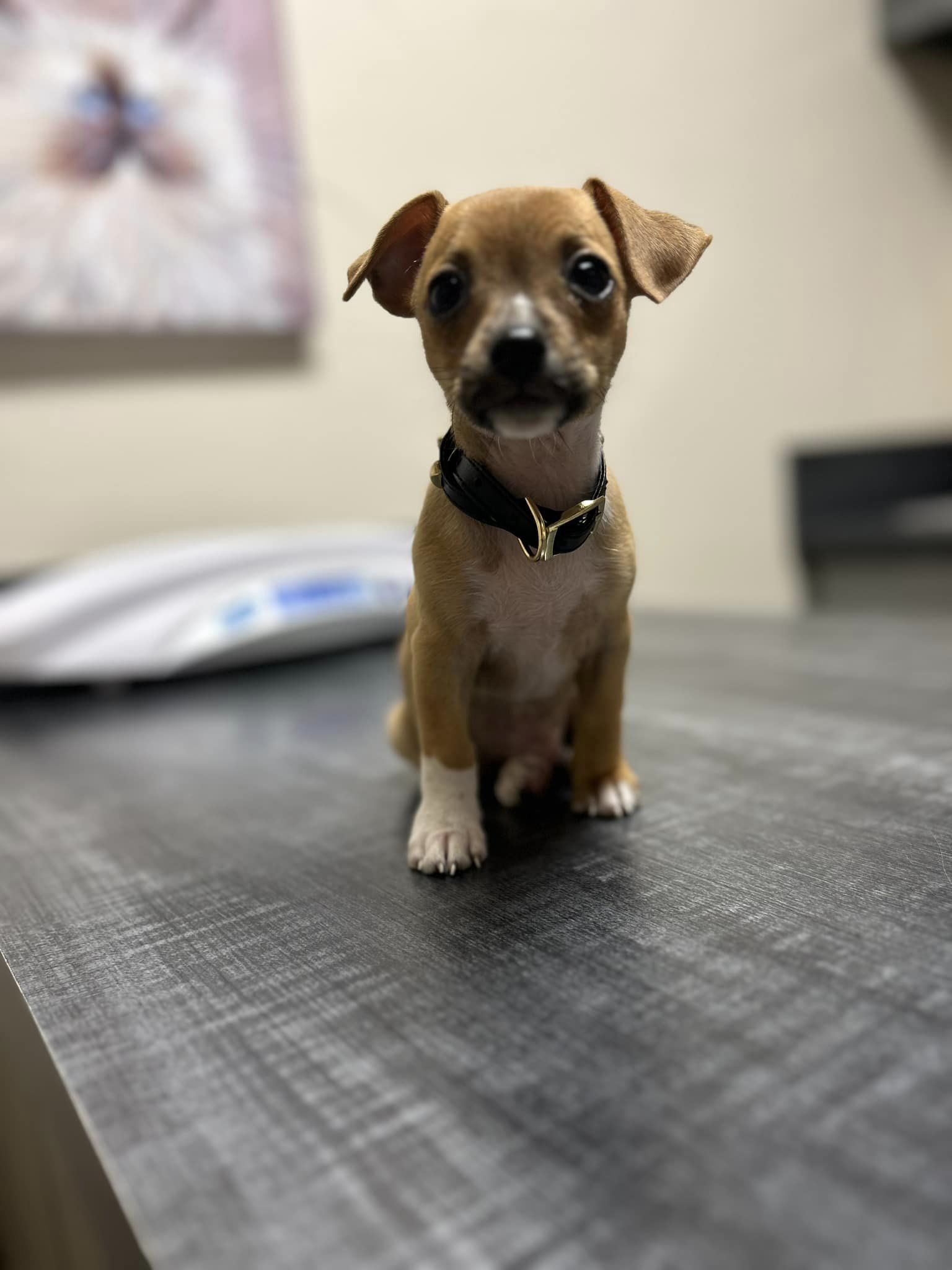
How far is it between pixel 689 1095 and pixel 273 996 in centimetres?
21

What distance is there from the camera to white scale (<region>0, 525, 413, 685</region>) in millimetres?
1341

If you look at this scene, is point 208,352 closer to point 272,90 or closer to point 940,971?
point 272,90

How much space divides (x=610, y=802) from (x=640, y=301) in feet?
6.27

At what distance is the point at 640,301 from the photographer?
7.73ft

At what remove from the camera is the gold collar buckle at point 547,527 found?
607mm

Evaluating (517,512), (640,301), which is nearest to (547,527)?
(517,512)

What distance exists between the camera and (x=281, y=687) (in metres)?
1.39

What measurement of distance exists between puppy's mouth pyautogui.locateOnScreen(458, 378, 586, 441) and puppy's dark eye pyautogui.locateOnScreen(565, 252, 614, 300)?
0.06m

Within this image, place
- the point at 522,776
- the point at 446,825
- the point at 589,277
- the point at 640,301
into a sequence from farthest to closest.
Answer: the point at 640,301, the point at 522,776, the point at 446,825, the point at 589,277

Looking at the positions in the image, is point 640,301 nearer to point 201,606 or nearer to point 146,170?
point 146,170

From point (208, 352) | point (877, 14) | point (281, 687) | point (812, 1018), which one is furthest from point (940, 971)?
point (877, 14)

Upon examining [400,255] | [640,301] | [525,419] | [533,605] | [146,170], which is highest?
[146,170]

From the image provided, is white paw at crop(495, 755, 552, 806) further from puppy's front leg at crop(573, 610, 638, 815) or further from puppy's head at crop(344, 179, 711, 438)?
puppy's head at crop(344, 179, 711, 438)

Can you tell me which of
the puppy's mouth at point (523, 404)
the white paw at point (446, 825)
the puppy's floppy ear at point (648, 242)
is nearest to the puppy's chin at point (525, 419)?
the puppy's mouth at point (523, 404)
